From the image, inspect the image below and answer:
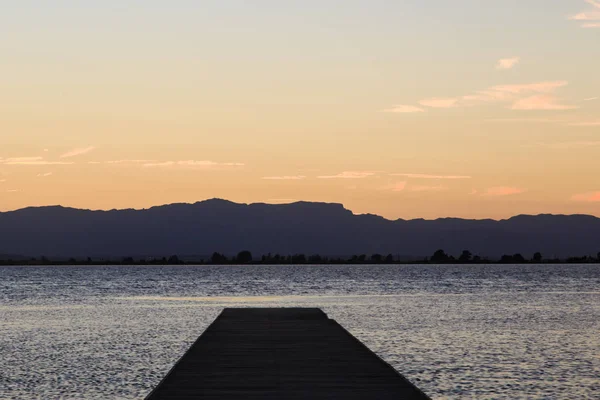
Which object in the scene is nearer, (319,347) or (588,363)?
(319,347)

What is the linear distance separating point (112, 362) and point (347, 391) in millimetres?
15371

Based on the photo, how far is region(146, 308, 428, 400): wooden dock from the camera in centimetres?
1969

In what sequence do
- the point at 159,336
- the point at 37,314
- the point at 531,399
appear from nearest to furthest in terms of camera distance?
the point at 531,399 → the point at 159,336 → the point at 37,314

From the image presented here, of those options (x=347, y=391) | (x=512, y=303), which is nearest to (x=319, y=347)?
(x=347, y=391)

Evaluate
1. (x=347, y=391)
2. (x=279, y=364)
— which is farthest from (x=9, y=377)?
(x=347, y=391)

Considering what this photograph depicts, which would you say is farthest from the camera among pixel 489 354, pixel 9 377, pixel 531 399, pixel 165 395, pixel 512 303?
pixel 512 303

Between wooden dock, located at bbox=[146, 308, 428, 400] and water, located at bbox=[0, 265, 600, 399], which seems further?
water, located at bbox=[0, 265, 600, 399]

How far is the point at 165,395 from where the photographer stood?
A: 19.0m

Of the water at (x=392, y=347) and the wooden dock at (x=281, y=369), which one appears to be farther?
the water at (x=392, y=347)

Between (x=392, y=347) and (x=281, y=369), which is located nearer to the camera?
(x=281, y=369)

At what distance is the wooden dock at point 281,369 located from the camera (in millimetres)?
19688

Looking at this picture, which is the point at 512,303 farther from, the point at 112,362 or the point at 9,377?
the point at 9,377

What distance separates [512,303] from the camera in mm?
73375

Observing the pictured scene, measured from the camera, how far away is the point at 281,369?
2378 cm
